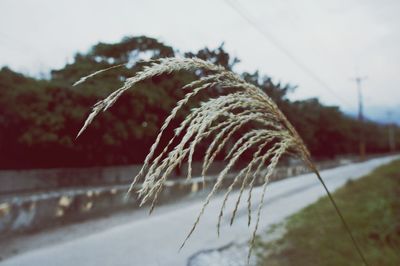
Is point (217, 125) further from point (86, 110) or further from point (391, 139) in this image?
point (391, 139)

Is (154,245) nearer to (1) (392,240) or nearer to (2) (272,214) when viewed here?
(1) (392,240)

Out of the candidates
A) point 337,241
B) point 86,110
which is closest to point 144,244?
point 337,241

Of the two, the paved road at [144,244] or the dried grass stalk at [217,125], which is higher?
the dried grass stalk at [217,125]

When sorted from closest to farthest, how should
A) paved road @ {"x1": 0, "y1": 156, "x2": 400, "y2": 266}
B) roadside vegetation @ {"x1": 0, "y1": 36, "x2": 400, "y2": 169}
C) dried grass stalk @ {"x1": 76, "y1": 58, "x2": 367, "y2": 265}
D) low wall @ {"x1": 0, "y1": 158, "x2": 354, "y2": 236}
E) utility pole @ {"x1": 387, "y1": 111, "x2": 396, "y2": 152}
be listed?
dried grass stalk @ {"x1": 76, "y1": 58, "x2": 367, "y2": 265} → paved road @ {"x1": 0, "y1": 156, "x2": 400, "y2": 266} → low wall @ {"x1": 0, "y1": 158, "x2": 354, "y2": 236} → roadside vegetation @ {"x1": 0, "y1": 36, "x2": 400, "y2": 169} → utility pole @ {"x1": 387, "y1": 111, "x2": 396, "y2": 152}

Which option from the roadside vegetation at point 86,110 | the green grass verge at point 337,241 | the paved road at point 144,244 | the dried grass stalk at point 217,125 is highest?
the roadside vegetation at point 86,110

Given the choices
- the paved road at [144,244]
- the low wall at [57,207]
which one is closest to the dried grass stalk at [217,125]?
the paved road at [144,244]

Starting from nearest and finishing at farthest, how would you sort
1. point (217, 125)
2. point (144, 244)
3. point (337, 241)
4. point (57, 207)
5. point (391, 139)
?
point (217, 125)
point (337, 241)
point (144, 244)
point (57, 207)
point (391, 139)

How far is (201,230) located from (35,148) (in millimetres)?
21101

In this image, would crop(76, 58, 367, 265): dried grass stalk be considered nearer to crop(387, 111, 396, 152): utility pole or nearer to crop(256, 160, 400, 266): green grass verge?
crop(256, 160, 400, 266): green grass verge

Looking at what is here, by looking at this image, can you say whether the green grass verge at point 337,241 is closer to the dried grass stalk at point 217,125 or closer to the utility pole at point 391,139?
the dried grass stalk at point 217,125

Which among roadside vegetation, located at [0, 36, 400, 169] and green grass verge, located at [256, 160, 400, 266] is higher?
roadside vegetation, located at [0, 36, 400, 169]

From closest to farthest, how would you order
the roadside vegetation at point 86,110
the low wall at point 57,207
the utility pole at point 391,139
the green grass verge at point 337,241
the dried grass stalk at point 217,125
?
the dried grass stalk at point 217,125 → the green grass verge at point 337,241 → the low wall at point 57,207 → the roadside vegetation at point 86,110 → the utility pole at point 391,139

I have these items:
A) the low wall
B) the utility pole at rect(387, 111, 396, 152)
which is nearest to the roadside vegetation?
the low wall

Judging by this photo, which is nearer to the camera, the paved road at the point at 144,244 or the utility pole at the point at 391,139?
the paved road at the point at 144,244
